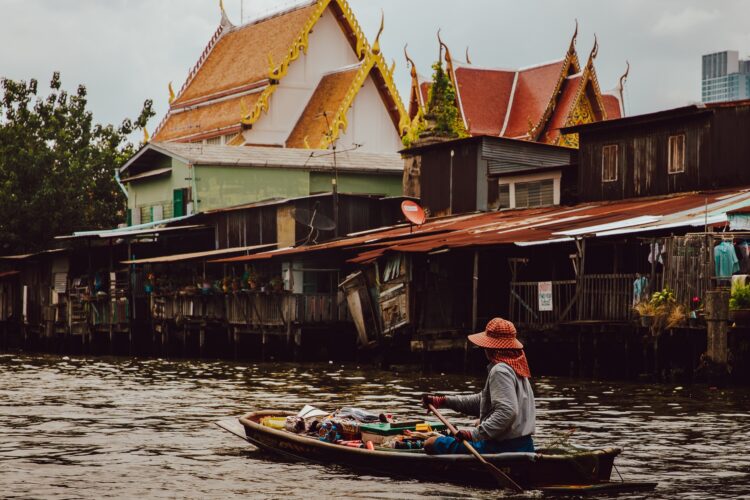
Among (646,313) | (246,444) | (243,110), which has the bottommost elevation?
(246,444)

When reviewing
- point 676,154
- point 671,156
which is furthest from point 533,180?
point 676,154

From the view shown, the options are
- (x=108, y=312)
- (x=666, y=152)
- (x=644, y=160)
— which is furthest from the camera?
(x=108, y=312)

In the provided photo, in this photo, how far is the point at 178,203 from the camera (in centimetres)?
5375

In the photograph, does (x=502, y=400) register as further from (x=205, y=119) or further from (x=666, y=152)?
(x=205, y=119)

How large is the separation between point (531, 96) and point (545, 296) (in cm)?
3198

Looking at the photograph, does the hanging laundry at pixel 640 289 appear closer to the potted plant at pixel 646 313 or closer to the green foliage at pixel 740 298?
the potted plant at pixel 646 313

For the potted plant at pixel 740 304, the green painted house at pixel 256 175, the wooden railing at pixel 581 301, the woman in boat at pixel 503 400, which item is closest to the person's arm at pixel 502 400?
the woman in boat at pixel 503 400

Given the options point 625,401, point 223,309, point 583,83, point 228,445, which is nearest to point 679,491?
point 228,445

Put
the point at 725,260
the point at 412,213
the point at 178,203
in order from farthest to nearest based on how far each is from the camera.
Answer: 1. the point at 178,203
2. the point at 412,213
3. the point at 725,260

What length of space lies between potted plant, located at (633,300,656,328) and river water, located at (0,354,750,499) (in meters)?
1.38

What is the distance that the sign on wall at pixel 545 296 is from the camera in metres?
29.4

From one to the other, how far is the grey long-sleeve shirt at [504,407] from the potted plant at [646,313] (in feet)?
45.0

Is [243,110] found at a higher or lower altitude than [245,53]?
lower

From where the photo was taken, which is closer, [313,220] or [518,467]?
[518,467]
